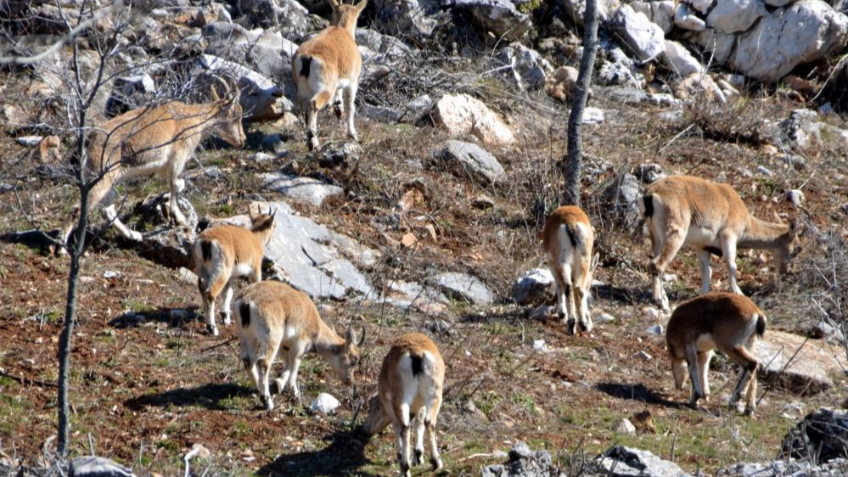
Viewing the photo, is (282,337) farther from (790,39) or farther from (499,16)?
(790,39)

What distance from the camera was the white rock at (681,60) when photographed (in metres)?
21.5

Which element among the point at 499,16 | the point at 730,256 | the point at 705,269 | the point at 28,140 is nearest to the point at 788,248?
the point at 730,256

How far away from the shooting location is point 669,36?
22328mm

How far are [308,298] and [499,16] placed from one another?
38.6ft

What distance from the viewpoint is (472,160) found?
53.6 ft

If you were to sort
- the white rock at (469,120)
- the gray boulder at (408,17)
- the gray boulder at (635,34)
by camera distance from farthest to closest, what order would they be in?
the gray boulder at (635,34)
the gray boulder at (408,17)
the white rock at (469,120)

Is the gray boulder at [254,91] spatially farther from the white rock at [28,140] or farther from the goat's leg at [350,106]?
the white rock at [28,140]

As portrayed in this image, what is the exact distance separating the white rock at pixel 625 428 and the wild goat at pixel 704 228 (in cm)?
409

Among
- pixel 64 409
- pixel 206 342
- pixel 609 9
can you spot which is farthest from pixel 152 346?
pixel 609 9

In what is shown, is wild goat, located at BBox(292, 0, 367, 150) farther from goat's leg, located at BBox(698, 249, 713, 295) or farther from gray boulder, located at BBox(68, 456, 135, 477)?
gray boulder, located at BBox(68, 456, 135, 477)

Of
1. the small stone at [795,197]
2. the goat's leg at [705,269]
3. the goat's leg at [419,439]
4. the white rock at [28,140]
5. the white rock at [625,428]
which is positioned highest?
the goat's leg at [419,439]

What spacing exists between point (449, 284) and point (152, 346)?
164 inches

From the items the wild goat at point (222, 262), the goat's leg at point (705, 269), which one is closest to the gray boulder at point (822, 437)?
the goat's leg at point (705, 269)

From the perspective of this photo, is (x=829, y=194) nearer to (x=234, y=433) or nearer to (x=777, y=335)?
(x=777, y=335)
